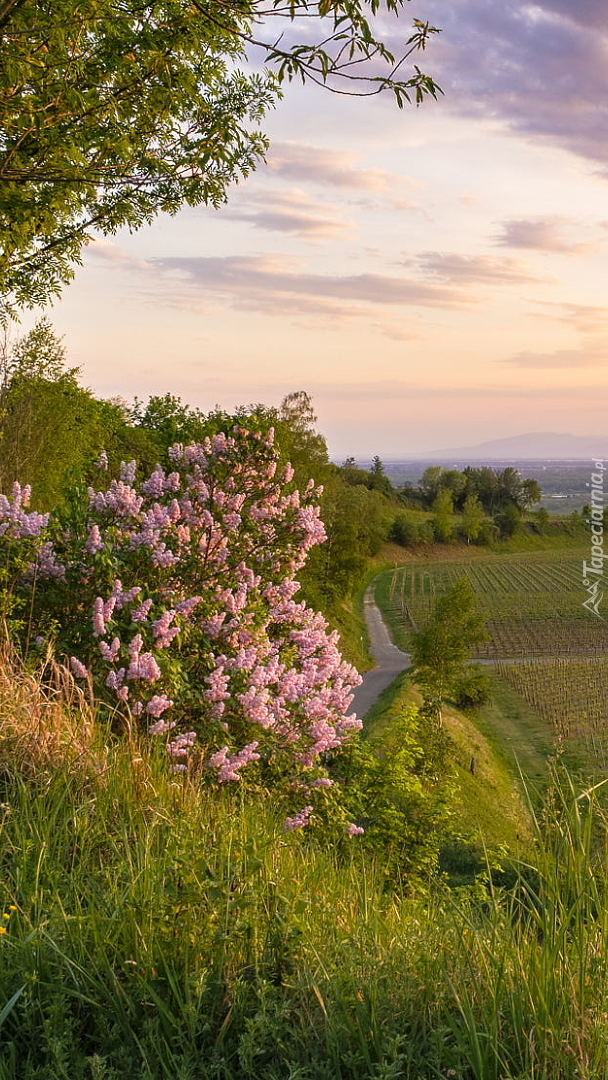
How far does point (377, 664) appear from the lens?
176 feet

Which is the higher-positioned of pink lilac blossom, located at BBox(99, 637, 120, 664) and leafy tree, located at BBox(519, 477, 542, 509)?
leafy tree, located at BBox(519, 477, 542, 509)

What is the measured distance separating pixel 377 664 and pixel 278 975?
51.2m

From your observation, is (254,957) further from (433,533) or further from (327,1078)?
(433,533)

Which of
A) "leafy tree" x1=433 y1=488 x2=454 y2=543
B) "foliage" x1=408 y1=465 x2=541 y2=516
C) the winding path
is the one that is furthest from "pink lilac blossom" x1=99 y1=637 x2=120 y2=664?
"foliage" x1=408 y1=465 x2=541 y2=516

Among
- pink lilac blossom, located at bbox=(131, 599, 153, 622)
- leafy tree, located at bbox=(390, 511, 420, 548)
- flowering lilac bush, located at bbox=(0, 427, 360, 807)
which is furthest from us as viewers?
leafy tree, located at bbox=(390, 511, 420, 548)

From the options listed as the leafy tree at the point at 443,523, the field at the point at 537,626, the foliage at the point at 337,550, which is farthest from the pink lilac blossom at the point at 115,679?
the leafy tree at the point at 443,523

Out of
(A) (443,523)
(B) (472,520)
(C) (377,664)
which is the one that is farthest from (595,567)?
(C) (377,664)

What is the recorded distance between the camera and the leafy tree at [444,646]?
3616 cm

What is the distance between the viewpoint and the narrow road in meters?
43.0

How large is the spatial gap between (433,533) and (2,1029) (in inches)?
4566

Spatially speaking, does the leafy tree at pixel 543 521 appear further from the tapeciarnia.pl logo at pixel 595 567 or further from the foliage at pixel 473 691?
the foliage at pixel 473 691

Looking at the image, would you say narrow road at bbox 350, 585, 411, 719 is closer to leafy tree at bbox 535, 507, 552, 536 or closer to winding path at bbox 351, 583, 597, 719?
winding path at bbox 351, 583, 597, 719

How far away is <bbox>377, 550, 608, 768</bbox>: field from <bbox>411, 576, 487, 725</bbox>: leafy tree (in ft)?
18.5

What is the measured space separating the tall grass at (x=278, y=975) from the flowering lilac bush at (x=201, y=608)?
217cm
